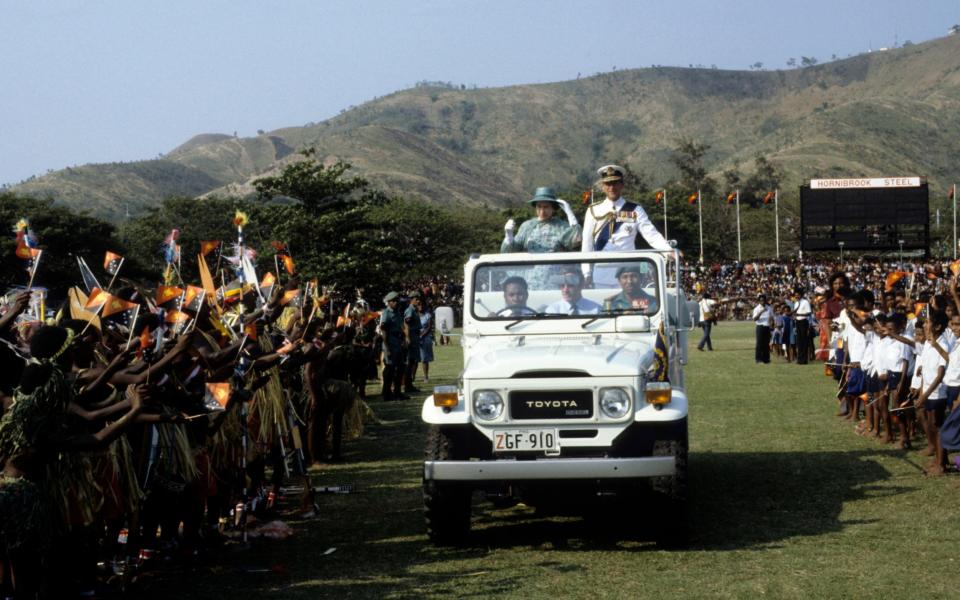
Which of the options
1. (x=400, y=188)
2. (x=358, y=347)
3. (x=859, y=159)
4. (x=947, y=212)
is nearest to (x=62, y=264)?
(x=358, y=347)

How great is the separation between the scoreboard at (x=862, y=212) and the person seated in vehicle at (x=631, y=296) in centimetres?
4949

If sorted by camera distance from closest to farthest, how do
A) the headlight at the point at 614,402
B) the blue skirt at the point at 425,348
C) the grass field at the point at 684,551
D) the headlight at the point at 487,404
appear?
the grass field at the point at 684,551 < the headlight at the point at 614,402 < the headlight at the point at 487,404 < the blue skirt at the point at 425,348

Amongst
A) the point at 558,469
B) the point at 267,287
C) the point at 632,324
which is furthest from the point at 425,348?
the point at 558,469

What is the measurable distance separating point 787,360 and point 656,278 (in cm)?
2085

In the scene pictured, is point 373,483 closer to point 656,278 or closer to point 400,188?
point 656,278

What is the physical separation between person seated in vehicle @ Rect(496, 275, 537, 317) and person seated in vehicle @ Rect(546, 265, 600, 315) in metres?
0.22

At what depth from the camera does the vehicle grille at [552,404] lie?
8.57m

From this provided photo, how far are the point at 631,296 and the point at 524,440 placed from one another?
6.29 feet

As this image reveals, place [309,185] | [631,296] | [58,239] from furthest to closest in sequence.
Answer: [309,185], [58,239], [631,296]

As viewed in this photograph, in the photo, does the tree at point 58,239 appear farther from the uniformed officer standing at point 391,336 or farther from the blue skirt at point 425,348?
the uniformed officer standing at point 391,336

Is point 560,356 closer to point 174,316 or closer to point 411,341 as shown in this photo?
point 174,316

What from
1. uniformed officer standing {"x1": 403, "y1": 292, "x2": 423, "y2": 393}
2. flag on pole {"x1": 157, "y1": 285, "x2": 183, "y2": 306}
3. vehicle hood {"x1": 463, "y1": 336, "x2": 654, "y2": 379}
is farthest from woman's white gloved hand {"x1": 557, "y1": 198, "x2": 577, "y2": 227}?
uniformed officer standing {"x1": 403, "y1": 292, "x2": 423, "y2": 393}

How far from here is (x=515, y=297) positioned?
32.9 feet

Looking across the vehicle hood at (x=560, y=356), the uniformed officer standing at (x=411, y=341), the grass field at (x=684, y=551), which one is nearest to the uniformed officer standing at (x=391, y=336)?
the uniformed officer standing at (x=411, y=341)
